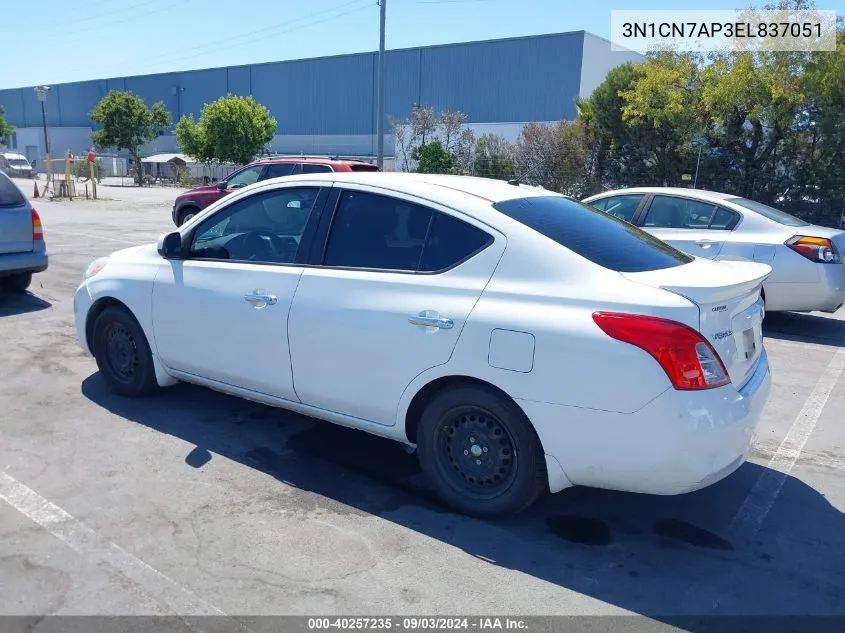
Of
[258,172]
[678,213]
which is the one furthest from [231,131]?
[678,213]

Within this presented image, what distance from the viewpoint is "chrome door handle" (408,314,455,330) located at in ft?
11.9

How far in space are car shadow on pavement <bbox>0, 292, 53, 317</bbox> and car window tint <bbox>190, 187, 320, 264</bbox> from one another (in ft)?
15.2

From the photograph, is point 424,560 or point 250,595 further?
point 424,560

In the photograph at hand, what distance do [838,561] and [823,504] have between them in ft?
2.16

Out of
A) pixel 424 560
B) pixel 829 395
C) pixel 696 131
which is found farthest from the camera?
pixel 696 131

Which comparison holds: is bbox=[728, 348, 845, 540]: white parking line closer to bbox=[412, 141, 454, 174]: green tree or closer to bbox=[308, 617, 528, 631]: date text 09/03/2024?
bbox=[308, 617, 528, 631]: date text 09/03/2024

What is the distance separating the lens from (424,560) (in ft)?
11.2

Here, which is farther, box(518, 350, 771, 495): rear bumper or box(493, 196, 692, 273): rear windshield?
box(493, 196, 692, 273): rear windshield

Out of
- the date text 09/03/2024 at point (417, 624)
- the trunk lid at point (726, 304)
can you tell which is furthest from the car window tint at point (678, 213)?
the date text 09/03/2024 at point (417, 624)

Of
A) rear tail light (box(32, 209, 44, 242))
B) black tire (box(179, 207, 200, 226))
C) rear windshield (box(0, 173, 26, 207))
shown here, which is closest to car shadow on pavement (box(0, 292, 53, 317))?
rear tail light (box(32, 209, 44, 242))

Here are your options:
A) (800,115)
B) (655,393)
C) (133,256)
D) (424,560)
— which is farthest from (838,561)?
(800,115)

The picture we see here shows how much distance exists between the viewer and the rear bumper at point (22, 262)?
8297mm

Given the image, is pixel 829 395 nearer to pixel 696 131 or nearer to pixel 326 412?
pixel 326 412

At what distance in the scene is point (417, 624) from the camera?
295 centimetres
